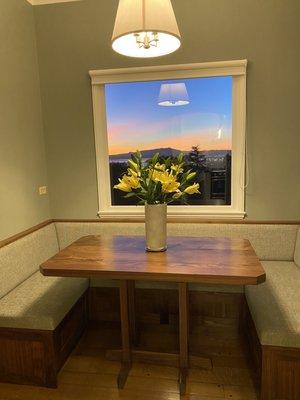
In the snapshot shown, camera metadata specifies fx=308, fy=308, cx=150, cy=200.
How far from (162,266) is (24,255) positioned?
1227 mm

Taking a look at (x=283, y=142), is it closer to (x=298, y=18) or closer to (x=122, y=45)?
(x=298, y=18)

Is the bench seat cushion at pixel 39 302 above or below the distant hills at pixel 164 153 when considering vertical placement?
below

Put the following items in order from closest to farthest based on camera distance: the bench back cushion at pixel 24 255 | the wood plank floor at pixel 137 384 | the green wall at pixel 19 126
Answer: the wood plank floor at pixel 137 384, the bench back cushion at pixel 24 255, the green wall at pixel 19 126

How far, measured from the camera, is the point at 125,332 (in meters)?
2.03

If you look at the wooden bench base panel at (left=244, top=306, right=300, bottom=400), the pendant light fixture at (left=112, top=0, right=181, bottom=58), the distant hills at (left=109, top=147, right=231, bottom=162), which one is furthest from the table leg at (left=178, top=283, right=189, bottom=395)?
the pendant light fixture at (left=112, top=0, right=181, bottom=58)

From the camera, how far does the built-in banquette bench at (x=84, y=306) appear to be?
1.71 m

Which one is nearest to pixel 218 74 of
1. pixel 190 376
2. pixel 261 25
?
pixel 261 25

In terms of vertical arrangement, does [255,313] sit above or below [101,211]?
below

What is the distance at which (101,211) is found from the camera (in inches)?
114

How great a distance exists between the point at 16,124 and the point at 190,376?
2.24 m

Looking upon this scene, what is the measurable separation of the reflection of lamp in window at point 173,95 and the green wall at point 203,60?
0.20 m

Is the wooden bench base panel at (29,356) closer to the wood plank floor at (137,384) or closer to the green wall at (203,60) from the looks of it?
the wood plank floor at (137,384)

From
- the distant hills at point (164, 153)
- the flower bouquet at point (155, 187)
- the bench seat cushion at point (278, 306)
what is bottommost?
the bench seat cushion at point (278, 306)

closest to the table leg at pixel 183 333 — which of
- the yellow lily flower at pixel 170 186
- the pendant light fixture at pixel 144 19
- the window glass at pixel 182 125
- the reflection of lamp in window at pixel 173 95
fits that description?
the yellow lily flower at pixel 170 186
